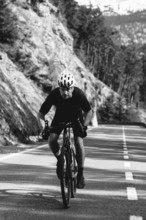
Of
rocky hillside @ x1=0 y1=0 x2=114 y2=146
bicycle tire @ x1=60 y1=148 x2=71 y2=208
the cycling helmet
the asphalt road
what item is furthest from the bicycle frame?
rocky hillside @ x1=0 y1=0 x2=114 y2=146

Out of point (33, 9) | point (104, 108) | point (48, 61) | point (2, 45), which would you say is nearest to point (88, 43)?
point (104, 108)

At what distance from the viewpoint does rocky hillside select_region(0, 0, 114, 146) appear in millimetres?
20781

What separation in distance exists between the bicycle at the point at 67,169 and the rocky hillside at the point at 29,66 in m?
11.3

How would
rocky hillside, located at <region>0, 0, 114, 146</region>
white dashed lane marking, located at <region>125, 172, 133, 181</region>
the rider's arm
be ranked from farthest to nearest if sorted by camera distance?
1. rocky hillside, located at <region>0, 0, 114, 146</region>
2. white dashed lane marking, located at <region>125, 172, 133, 181</region>
3. the rider's arm

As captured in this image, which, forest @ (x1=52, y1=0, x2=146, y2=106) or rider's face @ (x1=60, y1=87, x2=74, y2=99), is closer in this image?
rider's face @ (x1=60, y1=87, x2=74, y2=99)

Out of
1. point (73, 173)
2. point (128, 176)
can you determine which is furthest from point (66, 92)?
point (128, 176)

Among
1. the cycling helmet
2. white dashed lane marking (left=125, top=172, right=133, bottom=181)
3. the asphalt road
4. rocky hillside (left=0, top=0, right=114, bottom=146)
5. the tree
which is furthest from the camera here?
the tree

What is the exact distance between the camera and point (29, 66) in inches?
1427

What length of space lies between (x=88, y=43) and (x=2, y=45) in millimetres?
69416

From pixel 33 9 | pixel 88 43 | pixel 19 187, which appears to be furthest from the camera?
pixel 88 43

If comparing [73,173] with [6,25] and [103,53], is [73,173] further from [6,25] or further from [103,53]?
[103,53]

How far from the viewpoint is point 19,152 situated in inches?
606

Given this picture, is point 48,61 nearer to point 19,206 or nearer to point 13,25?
point 13,25

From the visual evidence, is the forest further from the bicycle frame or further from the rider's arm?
the bicycle frame
